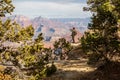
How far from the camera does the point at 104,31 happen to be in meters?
44.4

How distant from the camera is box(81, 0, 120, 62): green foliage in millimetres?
42438

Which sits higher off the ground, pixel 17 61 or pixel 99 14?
pixel 99 14

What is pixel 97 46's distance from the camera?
43.5m

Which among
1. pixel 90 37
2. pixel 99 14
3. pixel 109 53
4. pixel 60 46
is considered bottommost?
pixel 60 46

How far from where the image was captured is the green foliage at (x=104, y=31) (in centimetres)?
4244

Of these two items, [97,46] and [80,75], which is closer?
[97,46]

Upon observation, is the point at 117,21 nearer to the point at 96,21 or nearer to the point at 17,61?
the point at 96,21

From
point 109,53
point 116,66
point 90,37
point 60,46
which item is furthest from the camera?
point 60,46

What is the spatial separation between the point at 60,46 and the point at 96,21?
189ft

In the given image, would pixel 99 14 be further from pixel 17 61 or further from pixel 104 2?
pixel 17 61

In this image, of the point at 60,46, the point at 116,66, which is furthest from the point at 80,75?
the point at 60,46

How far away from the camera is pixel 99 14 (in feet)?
142

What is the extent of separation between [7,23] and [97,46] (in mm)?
18111

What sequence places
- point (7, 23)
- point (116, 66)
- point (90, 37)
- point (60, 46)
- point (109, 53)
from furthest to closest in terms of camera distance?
point (60, 46) → point (116, 66) → point (109, 53) → point (90, 37) → point (7, 23)
